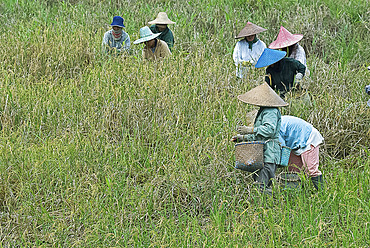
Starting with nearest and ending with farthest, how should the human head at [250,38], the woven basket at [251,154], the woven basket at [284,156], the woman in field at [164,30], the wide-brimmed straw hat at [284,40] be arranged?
the woven basket at [251,154] < the woven basket at [284,156] < the wide-brimmed straw hat at [284,40] < the human head at [250,38] < the woman in field at [164,30]

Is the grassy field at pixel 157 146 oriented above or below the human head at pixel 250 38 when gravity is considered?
below

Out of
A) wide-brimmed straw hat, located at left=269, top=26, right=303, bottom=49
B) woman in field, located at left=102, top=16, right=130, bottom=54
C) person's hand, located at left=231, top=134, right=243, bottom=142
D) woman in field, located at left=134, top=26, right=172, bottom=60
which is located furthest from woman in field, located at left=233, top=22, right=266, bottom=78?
person's hand, located at left=231, top=134, right=243, bottom=142

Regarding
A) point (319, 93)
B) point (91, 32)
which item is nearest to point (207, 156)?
point (319, 93)

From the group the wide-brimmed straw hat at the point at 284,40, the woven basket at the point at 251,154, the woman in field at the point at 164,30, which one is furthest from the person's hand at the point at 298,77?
the woman in field at the point at 164,30

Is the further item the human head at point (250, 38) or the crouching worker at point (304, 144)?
the human head at point (250, 38)

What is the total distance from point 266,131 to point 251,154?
0.23m

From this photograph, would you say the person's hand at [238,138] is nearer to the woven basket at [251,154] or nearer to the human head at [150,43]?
the woven basket at [251,154]

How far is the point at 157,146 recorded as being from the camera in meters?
4.54

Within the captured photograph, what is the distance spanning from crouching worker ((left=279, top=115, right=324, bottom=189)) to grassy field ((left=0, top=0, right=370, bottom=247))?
12cm

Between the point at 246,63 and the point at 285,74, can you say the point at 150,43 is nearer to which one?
the point at 246,63

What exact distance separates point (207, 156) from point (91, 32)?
391 cm

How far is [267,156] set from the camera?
3725 millimetres

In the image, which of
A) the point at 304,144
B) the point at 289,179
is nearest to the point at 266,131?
the point at 304,144

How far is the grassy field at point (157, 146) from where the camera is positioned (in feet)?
11.2
